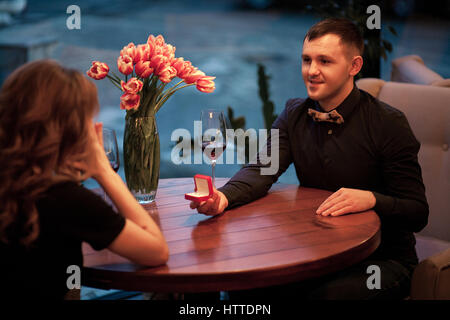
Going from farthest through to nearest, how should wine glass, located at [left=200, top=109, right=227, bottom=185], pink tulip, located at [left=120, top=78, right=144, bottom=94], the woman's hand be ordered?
wine glass, located at [left=200, top=109, right=227, bottom=185], pink tulip, located at [left=120, top=78, right=144, bottom=94], the woman's hand

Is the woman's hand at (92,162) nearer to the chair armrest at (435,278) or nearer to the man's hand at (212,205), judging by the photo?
the man's hand at (212,205)

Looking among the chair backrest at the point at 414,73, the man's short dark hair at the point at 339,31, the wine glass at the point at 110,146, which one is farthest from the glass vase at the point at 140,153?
the chair backrest at the point at 414,73

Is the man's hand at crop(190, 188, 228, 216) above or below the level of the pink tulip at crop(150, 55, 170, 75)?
below

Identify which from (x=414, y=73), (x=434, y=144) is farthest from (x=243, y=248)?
(x=414, y=73)

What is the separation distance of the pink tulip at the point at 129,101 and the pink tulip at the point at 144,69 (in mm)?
74

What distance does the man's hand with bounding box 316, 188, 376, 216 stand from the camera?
5.37ft

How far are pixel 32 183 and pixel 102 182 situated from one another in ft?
0.76

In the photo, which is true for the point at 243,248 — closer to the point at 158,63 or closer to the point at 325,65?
the point at 158,63

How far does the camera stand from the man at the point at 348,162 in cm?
168

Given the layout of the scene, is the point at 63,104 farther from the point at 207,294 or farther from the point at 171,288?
the point at 207,294

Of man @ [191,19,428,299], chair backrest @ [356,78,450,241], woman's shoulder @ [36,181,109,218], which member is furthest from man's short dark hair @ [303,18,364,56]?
woman's shoulder @ [36,181,109,218]

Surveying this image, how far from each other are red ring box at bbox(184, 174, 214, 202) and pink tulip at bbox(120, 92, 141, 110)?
316 mm

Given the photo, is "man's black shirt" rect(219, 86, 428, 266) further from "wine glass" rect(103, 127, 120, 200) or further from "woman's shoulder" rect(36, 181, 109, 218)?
"woman's shoulder" rect(36, 181, 109, 218)
